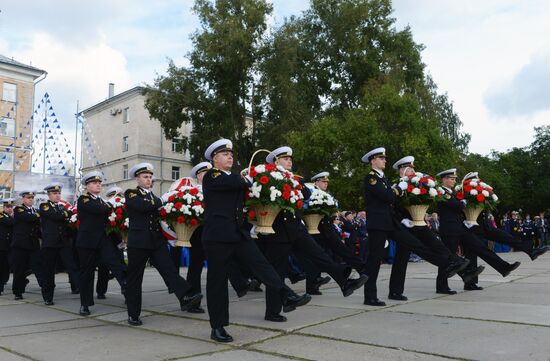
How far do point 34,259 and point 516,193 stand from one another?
5063 cm

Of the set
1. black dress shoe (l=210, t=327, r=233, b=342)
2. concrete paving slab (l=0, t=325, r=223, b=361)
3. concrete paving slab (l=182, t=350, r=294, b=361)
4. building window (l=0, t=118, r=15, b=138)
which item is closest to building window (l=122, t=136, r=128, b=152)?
building window (l=0, t=118, r=15, b=138)

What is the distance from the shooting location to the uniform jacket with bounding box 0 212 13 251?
10.6 meters

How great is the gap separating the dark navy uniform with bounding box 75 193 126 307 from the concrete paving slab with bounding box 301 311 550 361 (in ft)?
11.2

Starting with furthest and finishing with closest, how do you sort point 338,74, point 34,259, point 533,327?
point 338,74 → point 34,259 → point 533,327

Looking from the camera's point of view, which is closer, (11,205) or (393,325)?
(393,325)

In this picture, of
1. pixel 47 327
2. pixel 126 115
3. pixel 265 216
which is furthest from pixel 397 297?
pixel 126 115

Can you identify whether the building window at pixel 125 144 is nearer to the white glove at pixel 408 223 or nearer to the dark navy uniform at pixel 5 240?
the dark navy uniform at pixel 5 240

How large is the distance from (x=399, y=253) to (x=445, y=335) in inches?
113

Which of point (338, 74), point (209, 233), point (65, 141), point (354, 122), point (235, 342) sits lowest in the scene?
point (235, 342)

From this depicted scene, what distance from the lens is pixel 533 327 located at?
523 cm

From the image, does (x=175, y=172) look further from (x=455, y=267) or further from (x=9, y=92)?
(x=455, y=267)

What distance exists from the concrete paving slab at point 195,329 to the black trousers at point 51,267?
2.65 m

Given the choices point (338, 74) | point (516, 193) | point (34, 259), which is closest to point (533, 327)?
point (34, 259)

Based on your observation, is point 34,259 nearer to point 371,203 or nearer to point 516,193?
point 371,203
